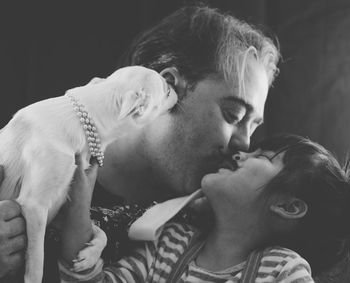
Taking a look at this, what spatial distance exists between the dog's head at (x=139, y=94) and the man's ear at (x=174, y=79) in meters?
0.33

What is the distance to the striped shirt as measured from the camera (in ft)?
3.64

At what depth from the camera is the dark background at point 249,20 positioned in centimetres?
208

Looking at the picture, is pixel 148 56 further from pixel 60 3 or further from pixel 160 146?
pixel 60 3

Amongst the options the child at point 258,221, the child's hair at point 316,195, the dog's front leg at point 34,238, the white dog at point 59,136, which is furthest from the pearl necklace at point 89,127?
the child's hair at point 316,195

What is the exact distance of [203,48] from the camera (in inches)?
64.8

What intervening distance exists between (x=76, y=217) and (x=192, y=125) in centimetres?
51

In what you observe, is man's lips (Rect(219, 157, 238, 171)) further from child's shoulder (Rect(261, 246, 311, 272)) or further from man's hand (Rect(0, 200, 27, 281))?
man's hand (Rect(0, 200, 27, 281))

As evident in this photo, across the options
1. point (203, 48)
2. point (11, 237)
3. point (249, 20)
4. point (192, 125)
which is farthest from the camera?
point (249, 20)

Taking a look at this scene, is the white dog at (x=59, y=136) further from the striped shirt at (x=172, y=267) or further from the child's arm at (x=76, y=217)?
the striped shirt at (x=172, y=267)

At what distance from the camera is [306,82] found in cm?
228

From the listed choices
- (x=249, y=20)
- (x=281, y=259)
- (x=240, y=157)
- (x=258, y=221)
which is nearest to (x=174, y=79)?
(x=240, y=157)

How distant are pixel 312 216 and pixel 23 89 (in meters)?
1.28

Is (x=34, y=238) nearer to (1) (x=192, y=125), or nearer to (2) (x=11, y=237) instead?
(2) (x=11, y=237)

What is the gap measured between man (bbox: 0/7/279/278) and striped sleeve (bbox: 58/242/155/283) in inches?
10.2
